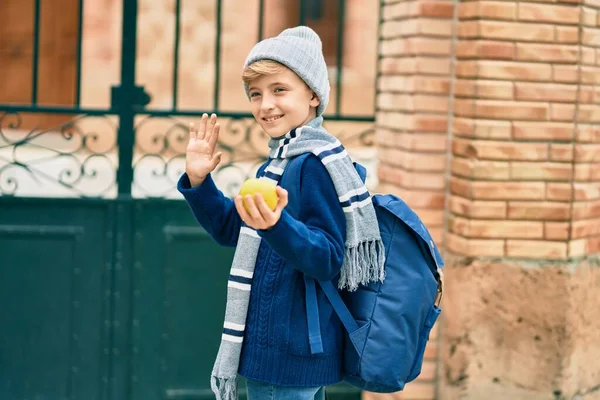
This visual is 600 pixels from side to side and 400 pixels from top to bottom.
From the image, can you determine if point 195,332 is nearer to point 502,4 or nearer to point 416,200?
point 416,200

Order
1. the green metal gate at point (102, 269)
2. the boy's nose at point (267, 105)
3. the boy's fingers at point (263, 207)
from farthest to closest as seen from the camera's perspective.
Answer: the green metal gate at point (102, 269) < the boy's nose at point (267, 105) < the boy's fingers at point (263, 207)

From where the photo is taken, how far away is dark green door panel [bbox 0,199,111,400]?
14.3 feet

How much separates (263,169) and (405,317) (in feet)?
1.87

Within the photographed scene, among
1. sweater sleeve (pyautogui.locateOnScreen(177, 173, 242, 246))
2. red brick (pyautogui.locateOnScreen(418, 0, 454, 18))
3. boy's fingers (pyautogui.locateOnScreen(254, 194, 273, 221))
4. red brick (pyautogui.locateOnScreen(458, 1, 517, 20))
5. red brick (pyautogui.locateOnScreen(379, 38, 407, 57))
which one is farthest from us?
red brick (pyautogui.locateOnScreen(379, 38, 407, 57))

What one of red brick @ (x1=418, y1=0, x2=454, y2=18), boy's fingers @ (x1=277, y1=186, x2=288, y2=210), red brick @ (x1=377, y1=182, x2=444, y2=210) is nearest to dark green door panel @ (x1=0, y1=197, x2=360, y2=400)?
red brick @ (x1=377, y1=182, x2=444, y2=210)

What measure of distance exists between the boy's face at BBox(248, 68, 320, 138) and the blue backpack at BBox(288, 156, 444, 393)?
127 millimetres

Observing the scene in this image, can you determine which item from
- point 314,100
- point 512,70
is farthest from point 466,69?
point 314,100

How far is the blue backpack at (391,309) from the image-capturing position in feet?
8.05

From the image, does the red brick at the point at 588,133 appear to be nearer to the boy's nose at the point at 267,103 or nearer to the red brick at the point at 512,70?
the red brick at the point at 512,70

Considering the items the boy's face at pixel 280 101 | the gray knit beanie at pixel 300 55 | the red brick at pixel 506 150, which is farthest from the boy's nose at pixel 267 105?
the red brick at pixel 506 150

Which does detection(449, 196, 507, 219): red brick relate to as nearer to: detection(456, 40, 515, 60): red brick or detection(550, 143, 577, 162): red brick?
detection(550, 143, 577, 162): red brick

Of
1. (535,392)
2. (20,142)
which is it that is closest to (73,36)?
(20,142)

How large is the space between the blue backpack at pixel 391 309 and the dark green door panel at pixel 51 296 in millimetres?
2117

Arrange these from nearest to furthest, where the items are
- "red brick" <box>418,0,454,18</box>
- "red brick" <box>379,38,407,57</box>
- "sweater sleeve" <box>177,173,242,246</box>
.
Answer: "sweater sleeve" <box>177,173,242,246</box>, "red brick" <box>418,0,454,18</box>, "red brick" <box>379,38,407,57</box>
